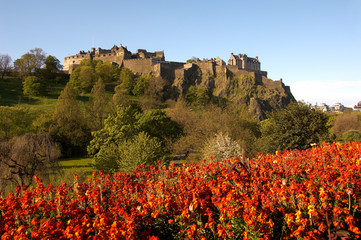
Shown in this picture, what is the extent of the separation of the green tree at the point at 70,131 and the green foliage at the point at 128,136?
907 cm

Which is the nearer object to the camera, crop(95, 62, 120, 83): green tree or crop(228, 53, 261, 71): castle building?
crop(95, 62, 120, 83): green tree

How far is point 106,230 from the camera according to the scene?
3119 millimetres

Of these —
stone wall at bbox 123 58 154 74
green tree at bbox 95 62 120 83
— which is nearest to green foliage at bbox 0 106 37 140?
green tree at bbox 95 62 120 83

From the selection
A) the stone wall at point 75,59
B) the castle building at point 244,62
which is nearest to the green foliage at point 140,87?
the stone wall at point 75,59

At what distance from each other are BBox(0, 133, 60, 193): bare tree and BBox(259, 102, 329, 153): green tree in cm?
1409

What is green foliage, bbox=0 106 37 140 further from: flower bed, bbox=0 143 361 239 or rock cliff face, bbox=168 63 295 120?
rock cliff face, bbox=168 63 295 120

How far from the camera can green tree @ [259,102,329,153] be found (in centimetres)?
1634

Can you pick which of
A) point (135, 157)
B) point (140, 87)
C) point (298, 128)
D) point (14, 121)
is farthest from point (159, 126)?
point (140, 87)

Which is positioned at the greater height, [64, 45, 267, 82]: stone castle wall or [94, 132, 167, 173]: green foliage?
[64, 45, 267, 82]: stone castle wall

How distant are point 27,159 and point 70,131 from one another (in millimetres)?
24476

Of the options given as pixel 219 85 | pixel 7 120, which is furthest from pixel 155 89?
pixel 7 120

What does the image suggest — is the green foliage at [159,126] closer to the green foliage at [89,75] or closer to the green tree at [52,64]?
the green foliage at [89,75]

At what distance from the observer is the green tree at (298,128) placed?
1634cm

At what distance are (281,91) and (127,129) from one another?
216 ft
